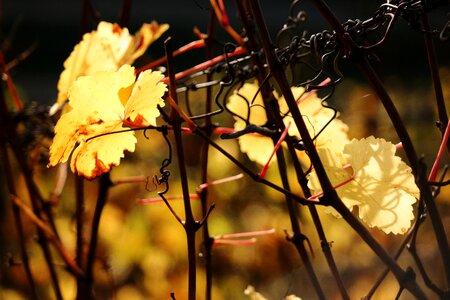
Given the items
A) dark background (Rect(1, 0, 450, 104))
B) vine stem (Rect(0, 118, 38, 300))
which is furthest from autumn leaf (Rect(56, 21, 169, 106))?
dark background (Rect(1, 0, 450, 104))

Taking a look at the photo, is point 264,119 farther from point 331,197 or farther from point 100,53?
point 331,197

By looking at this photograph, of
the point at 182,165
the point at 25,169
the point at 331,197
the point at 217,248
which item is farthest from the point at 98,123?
the point at 217,248

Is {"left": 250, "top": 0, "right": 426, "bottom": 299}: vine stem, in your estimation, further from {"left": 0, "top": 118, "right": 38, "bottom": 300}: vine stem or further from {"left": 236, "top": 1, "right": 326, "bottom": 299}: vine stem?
{"left": 0, "top": 118, "right": 38, "bottom": 300}: vine stem

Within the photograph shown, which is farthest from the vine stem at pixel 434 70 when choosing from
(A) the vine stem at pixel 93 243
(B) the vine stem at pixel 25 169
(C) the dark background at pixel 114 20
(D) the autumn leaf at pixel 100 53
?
(C) the dark background at pixel 114 20

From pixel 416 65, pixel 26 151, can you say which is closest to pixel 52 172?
pixel 26 151

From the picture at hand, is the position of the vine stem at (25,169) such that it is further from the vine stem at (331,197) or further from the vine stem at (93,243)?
the vine stem at (331,197)

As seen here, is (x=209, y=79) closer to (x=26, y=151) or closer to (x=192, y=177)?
(x=26, y=151)
